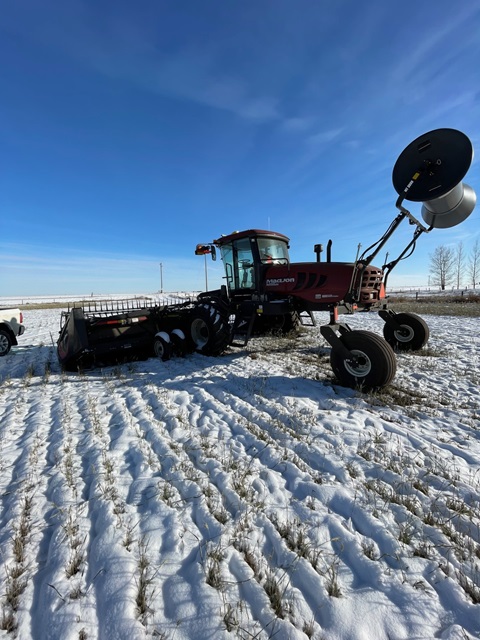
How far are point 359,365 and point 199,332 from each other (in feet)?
15.1

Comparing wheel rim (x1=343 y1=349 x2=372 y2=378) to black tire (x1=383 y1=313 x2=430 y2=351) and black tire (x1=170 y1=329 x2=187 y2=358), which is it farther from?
black tire (x1=170 y1=329 x2=187 y2=358)

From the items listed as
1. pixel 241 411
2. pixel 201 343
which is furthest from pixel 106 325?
pixel 241 411

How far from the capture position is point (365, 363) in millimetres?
5391

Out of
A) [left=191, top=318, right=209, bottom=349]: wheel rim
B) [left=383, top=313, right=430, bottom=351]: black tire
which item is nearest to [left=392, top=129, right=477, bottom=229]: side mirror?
[left=383, top=313, right=430, bottom=351]: black tire

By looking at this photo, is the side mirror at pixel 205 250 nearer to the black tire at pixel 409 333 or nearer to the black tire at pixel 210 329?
the black tire at pixel 210 329

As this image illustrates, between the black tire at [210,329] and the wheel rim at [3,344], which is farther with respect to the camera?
the wheel rim at [3,344]

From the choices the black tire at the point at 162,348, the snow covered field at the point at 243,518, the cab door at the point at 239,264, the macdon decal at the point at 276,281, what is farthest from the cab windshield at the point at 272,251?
the snow covered field at the point at 243,518

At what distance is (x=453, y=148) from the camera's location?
521 cm

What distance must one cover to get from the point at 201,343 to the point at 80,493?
5927mm

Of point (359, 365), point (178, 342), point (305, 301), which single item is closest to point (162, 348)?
point (178, 342)

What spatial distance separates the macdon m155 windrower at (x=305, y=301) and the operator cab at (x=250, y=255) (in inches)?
1.0

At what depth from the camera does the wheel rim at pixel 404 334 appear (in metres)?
8.05

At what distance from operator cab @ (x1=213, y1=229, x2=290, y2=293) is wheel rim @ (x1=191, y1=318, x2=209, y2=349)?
4.18 feet

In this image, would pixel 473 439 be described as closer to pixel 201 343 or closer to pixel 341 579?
pixel 341 579
